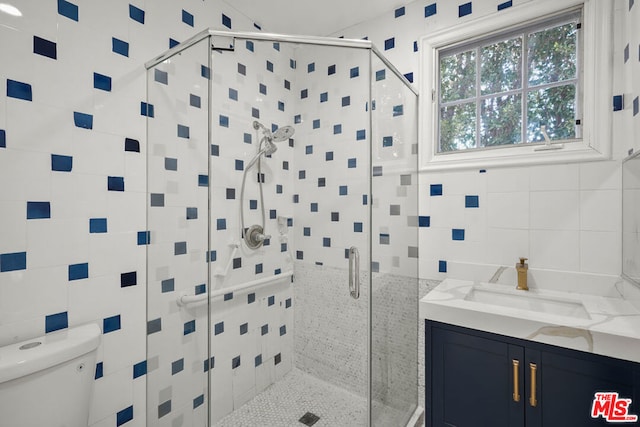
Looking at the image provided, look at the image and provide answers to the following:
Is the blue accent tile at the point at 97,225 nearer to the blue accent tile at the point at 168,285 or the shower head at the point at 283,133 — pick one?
the blue accent tile at the point at 168,285

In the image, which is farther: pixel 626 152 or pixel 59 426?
pixel 626 152

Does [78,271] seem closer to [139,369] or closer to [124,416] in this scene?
[139,369]

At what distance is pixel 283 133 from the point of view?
4.42 feet

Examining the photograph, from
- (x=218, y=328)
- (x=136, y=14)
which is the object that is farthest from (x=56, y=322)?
(x=136, y=14)

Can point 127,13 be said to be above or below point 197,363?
above

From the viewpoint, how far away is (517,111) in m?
1.62

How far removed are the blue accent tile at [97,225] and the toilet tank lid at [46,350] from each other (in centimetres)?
39

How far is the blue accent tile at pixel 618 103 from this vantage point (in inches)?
52.8

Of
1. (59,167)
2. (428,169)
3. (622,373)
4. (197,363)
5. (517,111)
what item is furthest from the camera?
(428,169)

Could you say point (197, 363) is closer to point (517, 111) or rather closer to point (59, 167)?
point (59, 167)

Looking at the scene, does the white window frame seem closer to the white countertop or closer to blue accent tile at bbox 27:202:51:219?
the white countertop

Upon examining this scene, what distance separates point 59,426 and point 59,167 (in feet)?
3.08

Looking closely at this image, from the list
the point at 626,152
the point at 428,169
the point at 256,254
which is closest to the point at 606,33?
the point at 626,152
